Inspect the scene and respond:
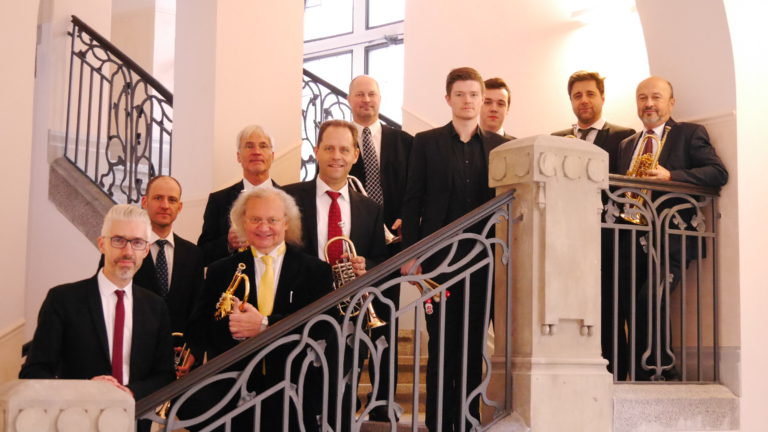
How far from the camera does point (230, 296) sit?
4062mm

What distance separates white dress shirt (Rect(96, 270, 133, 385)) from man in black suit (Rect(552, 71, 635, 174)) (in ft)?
9.00

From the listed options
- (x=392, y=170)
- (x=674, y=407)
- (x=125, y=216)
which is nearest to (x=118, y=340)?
(x=125, y=216)

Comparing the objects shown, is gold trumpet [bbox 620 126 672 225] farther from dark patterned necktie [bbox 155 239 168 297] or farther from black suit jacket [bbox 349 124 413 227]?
dark patterned necktie [bbox 155 239 168 297]

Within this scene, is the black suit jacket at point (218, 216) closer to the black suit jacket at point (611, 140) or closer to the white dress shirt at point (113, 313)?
the white dress shirt at point (113, 313)

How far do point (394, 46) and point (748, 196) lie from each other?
8.34m

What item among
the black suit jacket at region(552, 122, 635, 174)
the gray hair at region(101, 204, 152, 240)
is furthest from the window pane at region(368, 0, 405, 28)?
the gray hair at region(101, 204, 152, 240)

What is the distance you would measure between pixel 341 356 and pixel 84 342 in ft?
3.15

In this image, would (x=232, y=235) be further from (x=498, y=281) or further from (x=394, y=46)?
(x=394, y=46)

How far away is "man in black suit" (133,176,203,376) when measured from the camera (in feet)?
15.6

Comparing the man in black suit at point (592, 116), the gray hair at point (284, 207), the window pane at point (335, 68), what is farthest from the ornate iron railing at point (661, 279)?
the window pane at point (335, 68)

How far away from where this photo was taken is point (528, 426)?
4.21 meters

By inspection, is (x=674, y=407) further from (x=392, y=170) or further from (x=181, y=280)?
(x=181, y=280)

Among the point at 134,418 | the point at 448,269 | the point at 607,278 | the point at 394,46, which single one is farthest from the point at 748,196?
the point at 394,46

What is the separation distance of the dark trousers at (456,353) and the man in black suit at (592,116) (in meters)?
1.35
